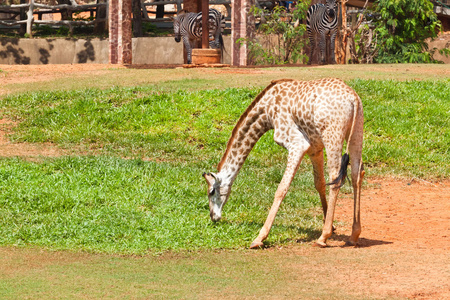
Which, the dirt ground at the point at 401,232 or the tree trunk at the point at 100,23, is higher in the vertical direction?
the tree trunk at the point at 100,23

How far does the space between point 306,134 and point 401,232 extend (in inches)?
70.8

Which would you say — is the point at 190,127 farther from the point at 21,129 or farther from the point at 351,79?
the point at 351,79

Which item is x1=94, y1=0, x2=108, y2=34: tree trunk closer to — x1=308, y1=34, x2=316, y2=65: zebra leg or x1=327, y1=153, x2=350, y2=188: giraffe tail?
x1=308, y1=34, x2=316, y2=65: zebra leg

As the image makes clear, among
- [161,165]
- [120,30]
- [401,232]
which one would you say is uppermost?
[120,30]

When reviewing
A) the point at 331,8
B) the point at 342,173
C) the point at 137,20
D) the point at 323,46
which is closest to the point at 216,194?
the point at 342,173

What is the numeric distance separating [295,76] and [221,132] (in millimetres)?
3719

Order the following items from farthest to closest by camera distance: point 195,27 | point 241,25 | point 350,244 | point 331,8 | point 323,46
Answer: point 195,27 → point 323,46 → point 331,8 → point 241,25 → point 350,244

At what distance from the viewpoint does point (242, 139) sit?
26.4 ft

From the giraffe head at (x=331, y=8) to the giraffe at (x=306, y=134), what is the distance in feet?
43.3

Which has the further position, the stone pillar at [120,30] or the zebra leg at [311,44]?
the zebra leg at [311,44]

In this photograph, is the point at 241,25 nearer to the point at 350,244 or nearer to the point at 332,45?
the point at 332,45

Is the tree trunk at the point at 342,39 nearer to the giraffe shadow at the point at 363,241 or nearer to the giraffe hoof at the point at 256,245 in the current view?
the giraffe shadow at the point at 363,241

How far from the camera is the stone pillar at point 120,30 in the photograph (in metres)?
21.0

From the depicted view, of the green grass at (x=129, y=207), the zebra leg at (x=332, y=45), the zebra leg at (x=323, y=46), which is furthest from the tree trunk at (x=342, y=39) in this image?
the green grass at (x=129, y=207)
